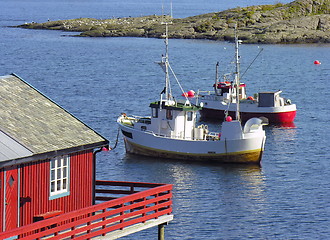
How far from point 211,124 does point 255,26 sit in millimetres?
78317

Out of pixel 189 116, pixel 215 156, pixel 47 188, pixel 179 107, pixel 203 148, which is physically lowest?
pixel 215 156

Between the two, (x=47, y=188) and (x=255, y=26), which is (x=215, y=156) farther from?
(x=255, y=26)

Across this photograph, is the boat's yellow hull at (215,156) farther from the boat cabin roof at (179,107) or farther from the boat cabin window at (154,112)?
the boat cabin roof at (179,107)

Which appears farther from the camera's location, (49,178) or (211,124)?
(211,124)

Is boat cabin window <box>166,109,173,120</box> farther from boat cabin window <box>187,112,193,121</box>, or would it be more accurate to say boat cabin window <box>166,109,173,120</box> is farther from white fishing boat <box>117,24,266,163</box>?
boat cabin window <box>187,112,193,121</box>

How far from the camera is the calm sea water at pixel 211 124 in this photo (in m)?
43.4

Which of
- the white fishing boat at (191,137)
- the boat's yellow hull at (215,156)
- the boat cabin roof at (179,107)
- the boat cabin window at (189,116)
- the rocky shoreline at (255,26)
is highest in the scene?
Answer: the rocky shoreline at (255,26)

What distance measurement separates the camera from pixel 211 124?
238 ft

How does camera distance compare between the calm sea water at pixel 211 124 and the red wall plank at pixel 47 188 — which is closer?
the red wall plank at pixel 47 188

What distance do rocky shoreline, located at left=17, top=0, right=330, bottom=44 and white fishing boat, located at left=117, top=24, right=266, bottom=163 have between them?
87.7 meters

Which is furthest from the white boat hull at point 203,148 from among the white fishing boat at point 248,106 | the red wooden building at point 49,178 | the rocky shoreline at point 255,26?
the rocky shoreline at point 255,26

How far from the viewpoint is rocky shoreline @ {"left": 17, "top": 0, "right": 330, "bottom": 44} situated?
145 meters

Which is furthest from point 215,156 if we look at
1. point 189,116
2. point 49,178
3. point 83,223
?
point 83,223

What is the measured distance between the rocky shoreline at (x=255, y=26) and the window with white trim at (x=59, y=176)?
116404 millimetres
